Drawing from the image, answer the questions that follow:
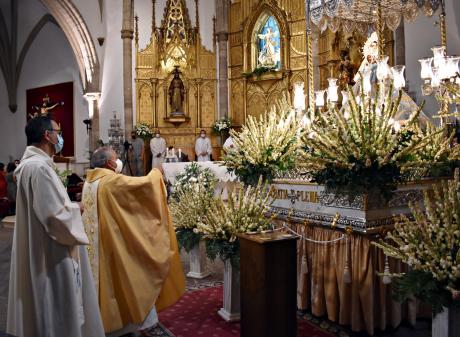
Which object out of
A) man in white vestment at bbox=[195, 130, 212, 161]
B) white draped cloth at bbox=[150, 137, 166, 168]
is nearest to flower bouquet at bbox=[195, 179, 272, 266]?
man in white vestment at bbox=[195, 130, 212, 161]

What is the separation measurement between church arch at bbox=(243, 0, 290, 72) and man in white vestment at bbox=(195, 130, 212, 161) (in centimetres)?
287

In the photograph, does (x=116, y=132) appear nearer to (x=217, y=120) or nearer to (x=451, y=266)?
(x=217, y=120)

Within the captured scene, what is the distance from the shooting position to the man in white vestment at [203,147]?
1605 centimetres

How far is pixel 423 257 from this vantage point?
9.04ft

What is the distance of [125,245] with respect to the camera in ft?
13.6

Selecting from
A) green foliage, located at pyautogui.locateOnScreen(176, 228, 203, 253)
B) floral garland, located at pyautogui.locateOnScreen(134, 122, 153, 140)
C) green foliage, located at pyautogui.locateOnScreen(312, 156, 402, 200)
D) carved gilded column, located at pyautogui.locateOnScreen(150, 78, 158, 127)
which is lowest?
green foliage, located at pyautogui.locateOnScreen(176, 228, 203, 253)

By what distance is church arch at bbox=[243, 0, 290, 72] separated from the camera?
15586 mm

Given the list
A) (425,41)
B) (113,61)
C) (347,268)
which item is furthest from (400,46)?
(113,61)

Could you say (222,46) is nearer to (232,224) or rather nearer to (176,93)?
(176,93)

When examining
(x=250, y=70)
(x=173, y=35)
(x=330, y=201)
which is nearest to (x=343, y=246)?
(x=330, y=201)

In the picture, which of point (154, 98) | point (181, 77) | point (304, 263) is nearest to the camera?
point (304, 263)

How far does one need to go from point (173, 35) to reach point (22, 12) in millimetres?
9583

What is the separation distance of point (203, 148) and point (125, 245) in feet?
39.3

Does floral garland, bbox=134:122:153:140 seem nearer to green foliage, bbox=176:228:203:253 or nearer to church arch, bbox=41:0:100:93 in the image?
church arch, bbox=41:0:100:93
